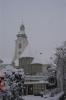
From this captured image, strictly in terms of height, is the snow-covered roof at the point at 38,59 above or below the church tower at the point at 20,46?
below

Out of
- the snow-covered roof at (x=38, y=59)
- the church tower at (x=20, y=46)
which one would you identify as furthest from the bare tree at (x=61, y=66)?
the church tower at (x=20, y=46)

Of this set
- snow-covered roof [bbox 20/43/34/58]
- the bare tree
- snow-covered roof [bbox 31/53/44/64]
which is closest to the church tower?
snow-covered roof [bbox 20/43/34/58]

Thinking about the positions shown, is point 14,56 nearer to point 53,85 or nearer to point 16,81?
point 16,81

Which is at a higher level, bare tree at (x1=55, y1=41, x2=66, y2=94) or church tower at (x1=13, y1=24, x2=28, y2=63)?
church tower at (x1=13, y1=24, x2=28, y2=63)

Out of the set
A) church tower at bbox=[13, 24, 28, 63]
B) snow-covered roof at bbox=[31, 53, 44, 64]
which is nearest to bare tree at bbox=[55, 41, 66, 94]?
snow-covered roof at bbox=[31, 53, 44, 64]

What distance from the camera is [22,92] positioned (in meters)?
3.06

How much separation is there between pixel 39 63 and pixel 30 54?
0.16 metres

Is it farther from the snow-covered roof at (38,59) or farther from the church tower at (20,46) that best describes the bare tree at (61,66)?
the church tower at (20,46)

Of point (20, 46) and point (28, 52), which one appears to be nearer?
point (28, 52)

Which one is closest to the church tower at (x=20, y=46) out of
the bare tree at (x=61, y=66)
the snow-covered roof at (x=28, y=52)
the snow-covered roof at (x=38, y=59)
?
the snow-covered roof at (x=28, y=52)

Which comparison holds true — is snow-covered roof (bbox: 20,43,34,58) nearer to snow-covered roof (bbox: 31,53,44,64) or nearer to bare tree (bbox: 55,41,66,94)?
snow-covered roof (bbox: 31,53,44,64)

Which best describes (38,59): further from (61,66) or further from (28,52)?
(61,66)

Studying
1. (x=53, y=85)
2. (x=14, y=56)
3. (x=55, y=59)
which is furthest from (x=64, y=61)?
(x=14, y=56)

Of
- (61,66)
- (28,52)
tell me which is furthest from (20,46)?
(61,66)
